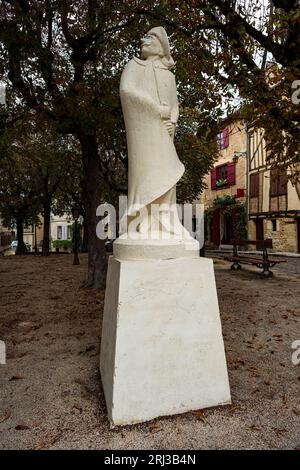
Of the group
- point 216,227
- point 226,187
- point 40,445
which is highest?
point 226,187

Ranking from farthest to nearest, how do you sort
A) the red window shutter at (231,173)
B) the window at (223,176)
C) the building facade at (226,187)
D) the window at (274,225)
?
the window at (223,176) → the red window shutter at (231,173) → the building facade at (226,187) → the window at (274,225)

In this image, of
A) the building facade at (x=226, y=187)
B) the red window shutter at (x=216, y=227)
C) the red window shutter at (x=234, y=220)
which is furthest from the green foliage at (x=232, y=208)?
the red window shutter at (x=216, y=227)

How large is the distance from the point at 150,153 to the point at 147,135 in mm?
166

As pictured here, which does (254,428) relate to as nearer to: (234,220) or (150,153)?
(150,153)

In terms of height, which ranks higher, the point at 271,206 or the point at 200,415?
the point at 271,206

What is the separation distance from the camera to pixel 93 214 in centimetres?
870

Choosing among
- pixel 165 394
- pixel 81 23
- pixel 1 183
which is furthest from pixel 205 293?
pixel 1 183

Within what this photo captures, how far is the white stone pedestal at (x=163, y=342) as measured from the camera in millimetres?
2609

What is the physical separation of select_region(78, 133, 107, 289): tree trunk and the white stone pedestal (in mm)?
5671

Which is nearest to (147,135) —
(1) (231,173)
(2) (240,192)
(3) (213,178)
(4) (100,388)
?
(4) (100,388)

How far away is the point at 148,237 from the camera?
2965 millimetres

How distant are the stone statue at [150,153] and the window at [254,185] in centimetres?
2032

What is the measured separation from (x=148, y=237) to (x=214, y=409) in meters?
1.52

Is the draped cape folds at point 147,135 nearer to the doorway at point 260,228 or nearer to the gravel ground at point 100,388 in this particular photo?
the gravel ground at point 100,388
